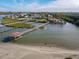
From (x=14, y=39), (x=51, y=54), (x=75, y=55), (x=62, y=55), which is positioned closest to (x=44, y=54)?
(x=51, y=54)

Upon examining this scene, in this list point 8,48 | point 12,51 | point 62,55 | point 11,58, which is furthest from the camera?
point 8,48

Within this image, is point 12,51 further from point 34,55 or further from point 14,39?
point 14,39

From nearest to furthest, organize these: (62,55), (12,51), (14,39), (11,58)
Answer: (11,58)
(62,55)
(12,51)
(14,39)

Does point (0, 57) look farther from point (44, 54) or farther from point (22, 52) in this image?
point (44, 54)

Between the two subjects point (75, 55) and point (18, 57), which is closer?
point (18, 57)

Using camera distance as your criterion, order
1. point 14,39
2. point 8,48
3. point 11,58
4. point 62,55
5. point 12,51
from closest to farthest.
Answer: point 11,58
point 62,55
point 12,51
point 8,48
point 14,39

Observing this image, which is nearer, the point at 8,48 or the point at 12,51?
the point at 12,51

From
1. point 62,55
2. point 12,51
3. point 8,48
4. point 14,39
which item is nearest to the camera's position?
point 62,55

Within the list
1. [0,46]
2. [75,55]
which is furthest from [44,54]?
[0,46]
